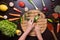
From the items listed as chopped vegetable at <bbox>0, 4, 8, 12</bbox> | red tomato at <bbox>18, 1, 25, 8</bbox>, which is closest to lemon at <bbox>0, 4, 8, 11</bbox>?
chopped vegetable at <bbox>0, 4, 8, 12</bbox>

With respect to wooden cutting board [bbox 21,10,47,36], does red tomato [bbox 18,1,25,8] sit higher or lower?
higher

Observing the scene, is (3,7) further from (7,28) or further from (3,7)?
(7,28)

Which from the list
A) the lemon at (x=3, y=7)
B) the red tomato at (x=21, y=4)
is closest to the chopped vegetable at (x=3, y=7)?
the lemon at (x=3, y=7)

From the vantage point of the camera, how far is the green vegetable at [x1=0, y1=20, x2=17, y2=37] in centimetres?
133

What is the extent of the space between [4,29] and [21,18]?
158 millimetres

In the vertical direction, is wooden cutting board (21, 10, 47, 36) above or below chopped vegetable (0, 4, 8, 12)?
below

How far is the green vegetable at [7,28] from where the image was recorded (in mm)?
1326

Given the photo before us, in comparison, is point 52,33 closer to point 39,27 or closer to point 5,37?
point 39,27

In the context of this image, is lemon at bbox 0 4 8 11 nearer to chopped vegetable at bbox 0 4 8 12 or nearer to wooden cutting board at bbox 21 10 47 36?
chopped vegetable at bbox 0 4 8 12

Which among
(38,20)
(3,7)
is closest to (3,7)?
(3,7)

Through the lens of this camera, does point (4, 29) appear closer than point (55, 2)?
Yes

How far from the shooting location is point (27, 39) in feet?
4.56

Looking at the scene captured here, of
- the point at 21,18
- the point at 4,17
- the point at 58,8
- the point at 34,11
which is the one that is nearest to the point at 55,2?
the point at 58,8

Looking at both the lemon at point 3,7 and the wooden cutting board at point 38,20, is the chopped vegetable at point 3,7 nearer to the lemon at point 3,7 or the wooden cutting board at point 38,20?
the lemon at point 3,7
